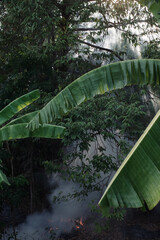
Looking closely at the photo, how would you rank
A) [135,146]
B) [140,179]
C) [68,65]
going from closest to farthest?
[140,179]
[135,146]
[68,65]

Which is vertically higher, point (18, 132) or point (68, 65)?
point (68, 65)

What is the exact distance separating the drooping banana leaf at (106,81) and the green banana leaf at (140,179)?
1.80 feet

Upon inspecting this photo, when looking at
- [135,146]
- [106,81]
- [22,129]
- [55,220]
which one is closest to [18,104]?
[22,129]

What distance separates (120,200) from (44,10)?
4978 millimetres

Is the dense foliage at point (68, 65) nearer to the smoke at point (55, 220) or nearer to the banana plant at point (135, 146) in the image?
the smoke at point (55, 220)

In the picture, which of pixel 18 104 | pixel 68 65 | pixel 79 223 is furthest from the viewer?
pixel 79 223

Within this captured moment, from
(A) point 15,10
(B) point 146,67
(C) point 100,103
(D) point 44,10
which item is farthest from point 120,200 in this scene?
(A) point 15,10

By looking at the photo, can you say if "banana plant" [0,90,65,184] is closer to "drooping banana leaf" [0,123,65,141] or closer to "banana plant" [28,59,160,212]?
"drooping banana leaf" [0,123,65,141]

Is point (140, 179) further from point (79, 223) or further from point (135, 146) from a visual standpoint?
point (79, 223)

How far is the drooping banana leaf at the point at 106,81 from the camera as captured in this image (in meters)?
2.56

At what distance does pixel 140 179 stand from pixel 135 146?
0.80 ft

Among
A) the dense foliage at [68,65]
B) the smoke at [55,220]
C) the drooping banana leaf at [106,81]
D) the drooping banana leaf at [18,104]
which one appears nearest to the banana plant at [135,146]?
the drooping banana leaf at [106,81]

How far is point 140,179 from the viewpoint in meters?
1.99

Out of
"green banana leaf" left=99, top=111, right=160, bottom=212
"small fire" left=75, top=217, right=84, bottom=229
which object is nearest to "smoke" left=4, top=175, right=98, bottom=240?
"small fire" left=75, top=217, right=84, bottom=229
